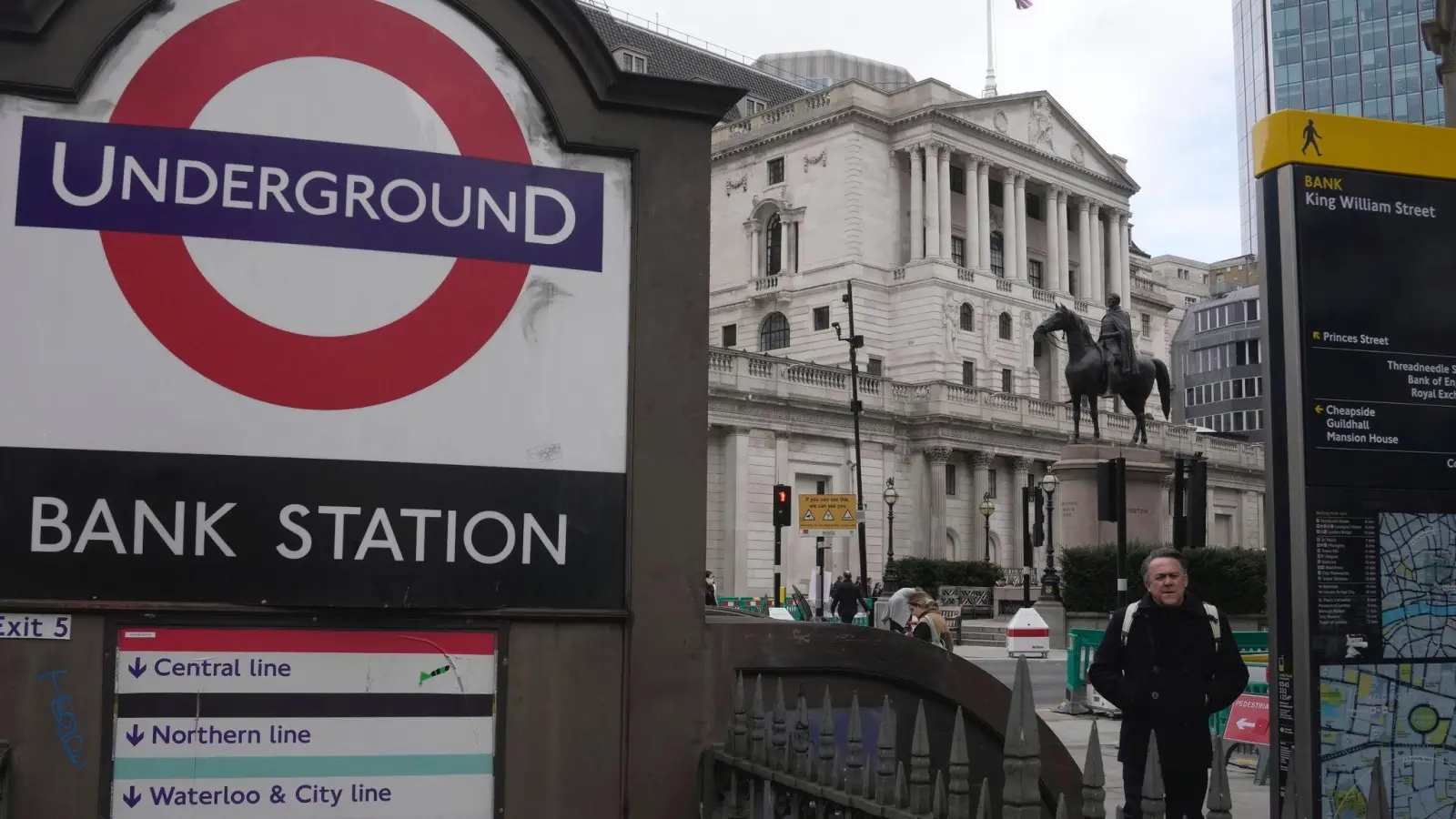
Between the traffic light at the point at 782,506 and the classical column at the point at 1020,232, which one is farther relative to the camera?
the classical column at the point at 1020,232

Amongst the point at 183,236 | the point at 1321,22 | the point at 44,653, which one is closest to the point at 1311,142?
the point at 183,236

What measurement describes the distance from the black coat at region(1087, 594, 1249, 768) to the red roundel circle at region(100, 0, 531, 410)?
2.90 m

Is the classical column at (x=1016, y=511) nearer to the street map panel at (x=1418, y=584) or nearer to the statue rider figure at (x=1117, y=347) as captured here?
the statue rider figure at (x=1117, y=347)

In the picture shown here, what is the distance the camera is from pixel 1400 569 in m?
6.46

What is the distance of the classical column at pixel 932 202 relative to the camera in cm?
6569

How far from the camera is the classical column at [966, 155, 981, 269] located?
6769cm

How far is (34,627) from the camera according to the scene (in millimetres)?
3754

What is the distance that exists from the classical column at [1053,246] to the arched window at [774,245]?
15.2 meters

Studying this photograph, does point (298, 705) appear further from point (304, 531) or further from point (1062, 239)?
point (1062, 239)

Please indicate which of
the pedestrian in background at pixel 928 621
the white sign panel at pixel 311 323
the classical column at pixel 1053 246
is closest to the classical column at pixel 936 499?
the classical column at pixel 1053 246

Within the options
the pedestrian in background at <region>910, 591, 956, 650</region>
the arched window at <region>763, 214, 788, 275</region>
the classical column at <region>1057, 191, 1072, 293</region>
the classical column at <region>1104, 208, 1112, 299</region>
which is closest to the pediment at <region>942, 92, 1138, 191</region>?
the classical column at <region>1057, 191, 1072, 293</region>

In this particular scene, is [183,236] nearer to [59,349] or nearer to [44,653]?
[59,349]

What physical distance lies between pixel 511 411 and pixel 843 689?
1.38 m

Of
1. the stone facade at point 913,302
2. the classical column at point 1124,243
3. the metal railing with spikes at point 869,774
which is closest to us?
the metal railing with spikes at point 869,774
